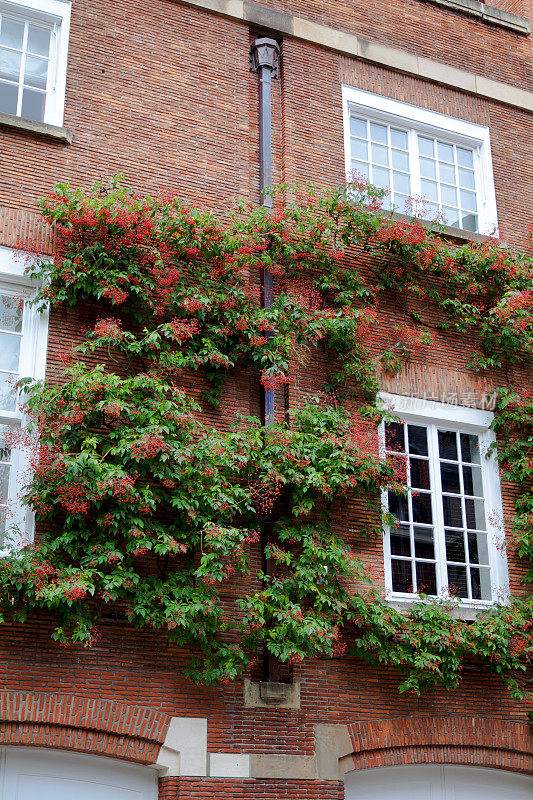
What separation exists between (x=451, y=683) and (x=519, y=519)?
2.23 meters

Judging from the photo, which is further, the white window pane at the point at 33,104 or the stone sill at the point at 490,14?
the stone sill at the point at 490,14

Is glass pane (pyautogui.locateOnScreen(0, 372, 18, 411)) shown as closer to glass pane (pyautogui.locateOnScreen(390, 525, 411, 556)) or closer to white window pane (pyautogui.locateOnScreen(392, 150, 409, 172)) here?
glass pane (pyautogui.locateOnScreen(390, 525, 411, 556))

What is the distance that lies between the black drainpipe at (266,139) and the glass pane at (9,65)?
9.82 ft

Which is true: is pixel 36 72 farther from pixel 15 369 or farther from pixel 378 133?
pixel 378 133

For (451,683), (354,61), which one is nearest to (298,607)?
(451,683)

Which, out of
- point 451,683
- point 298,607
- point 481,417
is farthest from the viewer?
point 481,417

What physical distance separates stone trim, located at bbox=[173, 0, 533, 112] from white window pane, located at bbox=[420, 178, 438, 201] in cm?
163

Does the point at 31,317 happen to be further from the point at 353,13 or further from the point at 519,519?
the point at 353,13

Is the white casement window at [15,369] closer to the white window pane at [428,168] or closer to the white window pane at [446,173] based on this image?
the white window pane at [428,168]

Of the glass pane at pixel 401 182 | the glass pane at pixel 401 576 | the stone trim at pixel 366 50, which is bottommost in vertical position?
the glass pane at pixel 401 576

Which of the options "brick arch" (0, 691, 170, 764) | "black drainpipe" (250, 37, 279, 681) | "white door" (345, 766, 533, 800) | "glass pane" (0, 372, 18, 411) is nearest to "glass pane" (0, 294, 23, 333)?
"glass pane" (0, 372, 18, 411)

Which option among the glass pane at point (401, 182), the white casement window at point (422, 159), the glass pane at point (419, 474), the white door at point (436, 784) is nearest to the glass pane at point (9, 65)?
the white casement window at point (422, 159)

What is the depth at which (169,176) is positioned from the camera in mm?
11328

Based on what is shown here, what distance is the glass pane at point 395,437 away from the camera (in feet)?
37.0
